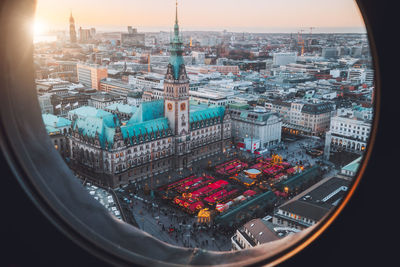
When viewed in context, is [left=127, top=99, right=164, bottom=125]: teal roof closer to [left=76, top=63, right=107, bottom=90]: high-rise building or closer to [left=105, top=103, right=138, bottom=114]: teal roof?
[left=105, top=103, right=138, bottom=114]: teal roof

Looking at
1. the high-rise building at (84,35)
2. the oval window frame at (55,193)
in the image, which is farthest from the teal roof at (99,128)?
the high-rise building at (84,35)

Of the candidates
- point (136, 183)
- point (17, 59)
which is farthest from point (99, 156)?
point (17, 59)

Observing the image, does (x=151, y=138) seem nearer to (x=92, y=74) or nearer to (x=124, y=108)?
(x=124, y=108)

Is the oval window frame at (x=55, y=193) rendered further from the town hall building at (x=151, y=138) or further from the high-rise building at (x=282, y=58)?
the high-rise building at (x=282, y=58)

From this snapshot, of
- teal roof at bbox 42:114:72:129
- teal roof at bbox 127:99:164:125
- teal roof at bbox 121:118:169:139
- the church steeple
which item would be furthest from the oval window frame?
teal roof at bbox 42:114:72:129

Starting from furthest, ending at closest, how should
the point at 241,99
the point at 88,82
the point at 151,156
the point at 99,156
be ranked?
the point at 88,82
the point at 241,99
the point at 151,156
the point at 99,156

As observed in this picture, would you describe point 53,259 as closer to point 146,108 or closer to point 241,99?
point 146,108
